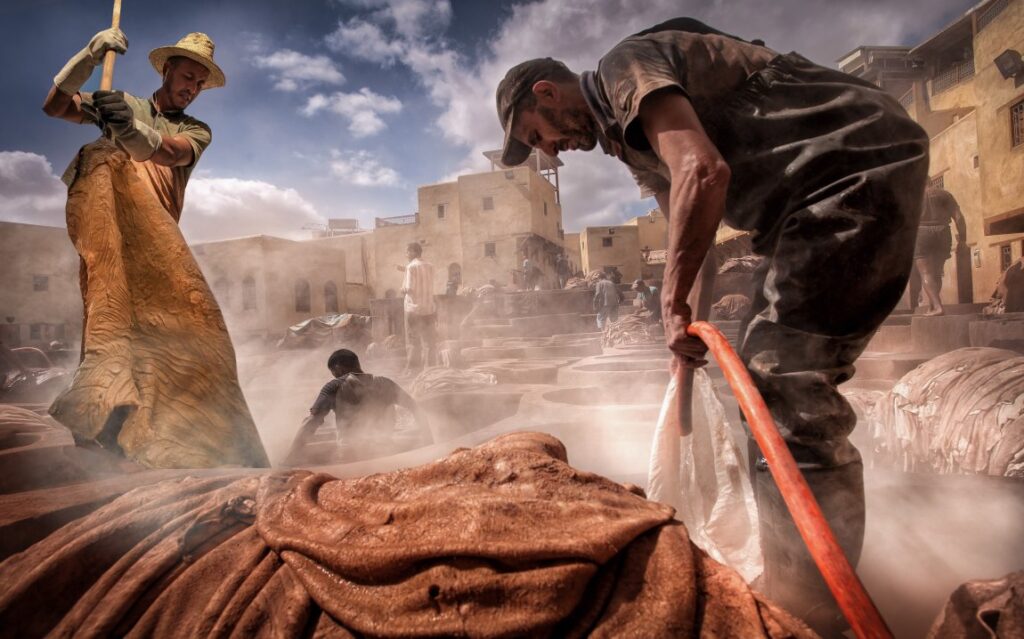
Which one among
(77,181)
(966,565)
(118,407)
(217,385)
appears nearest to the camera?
(966,565)

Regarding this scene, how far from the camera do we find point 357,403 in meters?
4.45

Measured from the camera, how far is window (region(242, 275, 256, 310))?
29484mm

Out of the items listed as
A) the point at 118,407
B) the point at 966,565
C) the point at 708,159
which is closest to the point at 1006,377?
the point at 966,565

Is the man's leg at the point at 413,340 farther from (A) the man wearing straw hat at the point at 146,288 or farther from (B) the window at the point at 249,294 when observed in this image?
(B) the window at the point at 249,294

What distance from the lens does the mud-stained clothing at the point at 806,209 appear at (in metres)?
1.41

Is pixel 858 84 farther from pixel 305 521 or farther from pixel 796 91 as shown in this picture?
pixel 305 521

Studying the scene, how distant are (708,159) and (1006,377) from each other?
9.99ft

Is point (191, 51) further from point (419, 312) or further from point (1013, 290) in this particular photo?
point (1013, 290)

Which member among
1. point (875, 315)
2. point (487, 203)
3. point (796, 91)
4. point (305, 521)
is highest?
point (487, 203)

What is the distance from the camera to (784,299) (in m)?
1.49

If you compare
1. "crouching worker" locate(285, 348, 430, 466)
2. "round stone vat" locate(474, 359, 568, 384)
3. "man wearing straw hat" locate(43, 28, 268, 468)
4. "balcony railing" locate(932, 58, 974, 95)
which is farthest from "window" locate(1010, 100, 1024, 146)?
"man wearing straw hat" locate(43, 28, 268, 468)

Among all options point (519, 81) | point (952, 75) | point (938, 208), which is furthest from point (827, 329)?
point (952, 75)

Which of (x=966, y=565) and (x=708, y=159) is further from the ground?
(x=708, y=159)

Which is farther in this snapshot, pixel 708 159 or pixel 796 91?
pixel 796 91
